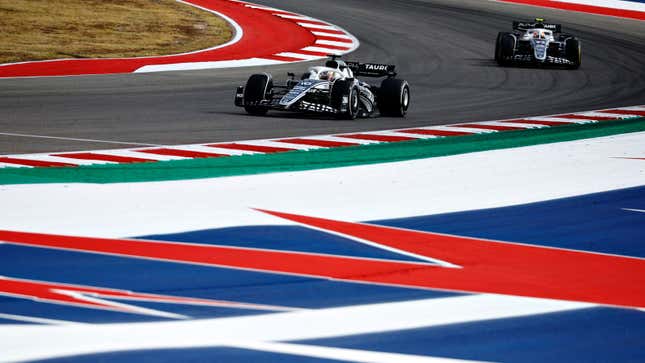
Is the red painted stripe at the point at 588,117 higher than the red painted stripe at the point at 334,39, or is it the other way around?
the red painted stripe at the point at 588,117

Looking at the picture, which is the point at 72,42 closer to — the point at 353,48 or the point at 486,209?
the point at 353,48

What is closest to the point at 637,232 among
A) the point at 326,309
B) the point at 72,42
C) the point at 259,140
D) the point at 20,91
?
the point at 326,309

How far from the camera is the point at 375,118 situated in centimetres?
1719

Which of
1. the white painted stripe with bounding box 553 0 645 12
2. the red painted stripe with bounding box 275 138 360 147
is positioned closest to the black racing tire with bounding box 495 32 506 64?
the red painted stripe with bounding box 275 138 360 147

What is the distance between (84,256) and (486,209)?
364 cm

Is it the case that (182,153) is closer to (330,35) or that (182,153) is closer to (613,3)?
(330,35)

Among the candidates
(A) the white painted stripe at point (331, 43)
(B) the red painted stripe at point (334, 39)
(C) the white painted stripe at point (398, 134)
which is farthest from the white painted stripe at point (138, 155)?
(B) the red painted stripe at point (334, 39)

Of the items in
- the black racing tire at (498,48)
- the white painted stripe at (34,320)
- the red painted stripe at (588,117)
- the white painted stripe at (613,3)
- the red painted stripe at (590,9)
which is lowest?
the red painted stripe at (590,9)

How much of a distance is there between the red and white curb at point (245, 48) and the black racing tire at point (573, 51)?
14.3ft

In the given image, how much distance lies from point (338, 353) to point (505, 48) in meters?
19.9

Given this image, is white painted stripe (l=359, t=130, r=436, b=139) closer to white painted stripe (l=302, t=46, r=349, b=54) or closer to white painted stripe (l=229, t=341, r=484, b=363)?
white painted stripe (l=229, t=341, r=484, b=363)

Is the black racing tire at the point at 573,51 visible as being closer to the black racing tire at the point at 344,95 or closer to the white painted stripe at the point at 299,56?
the white painted stripe at the point at 299,56

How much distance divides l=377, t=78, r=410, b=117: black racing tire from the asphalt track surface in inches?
8.5

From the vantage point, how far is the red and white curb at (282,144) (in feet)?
39.6
